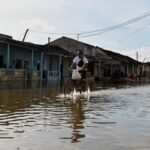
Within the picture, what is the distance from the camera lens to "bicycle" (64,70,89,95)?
15.4 metres

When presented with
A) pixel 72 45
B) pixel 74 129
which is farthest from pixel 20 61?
pixel 74 129

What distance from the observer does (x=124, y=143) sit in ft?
18.7

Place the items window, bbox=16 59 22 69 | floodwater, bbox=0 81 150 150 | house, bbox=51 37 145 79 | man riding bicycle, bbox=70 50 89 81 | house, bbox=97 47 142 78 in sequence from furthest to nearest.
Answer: house, bbox=97 47 142 78
house, bbox=51 37 145 79
window, bbox=16 59 22 69
man riding bicycle, bbox=70 50 89 81
floodwater, bbox=0 81 150 150

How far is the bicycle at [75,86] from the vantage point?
15406 mm

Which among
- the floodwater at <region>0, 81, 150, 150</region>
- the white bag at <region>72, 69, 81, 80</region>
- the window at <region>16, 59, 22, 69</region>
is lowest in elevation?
the floodwater at <region>0, 81, 150, 150</region>

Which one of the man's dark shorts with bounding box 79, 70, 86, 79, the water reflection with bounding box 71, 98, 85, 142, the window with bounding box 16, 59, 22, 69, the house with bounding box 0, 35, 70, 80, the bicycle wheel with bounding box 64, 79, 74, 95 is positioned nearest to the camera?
the water reflection with bounding box 71, 98, 85, 142

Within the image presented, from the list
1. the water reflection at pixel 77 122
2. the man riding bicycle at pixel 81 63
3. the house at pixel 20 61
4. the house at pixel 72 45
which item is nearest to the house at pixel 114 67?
the house at pixel 72 45

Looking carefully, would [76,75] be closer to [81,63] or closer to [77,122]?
[81,63]

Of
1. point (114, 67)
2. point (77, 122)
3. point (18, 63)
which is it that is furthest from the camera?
point (114, 67)

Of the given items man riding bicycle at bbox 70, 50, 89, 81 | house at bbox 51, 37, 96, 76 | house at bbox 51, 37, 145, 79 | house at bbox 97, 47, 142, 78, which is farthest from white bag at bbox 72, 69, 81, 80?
house at bbox 51, 37, 96, 76

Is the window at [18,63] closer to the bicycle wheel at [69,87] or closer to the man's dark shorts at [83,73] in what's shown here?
the bicycle wheel at [69,87]

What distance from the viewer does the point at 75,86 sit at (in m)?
15.5

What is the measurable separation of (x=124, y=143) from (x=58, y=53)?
34.8 meters

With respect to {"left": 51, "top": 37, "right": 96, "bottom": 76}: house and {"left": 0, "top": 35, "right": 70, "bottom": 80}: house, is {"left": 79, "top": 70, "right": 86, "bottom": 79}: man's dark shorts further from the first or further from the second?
{"left": 51, "top": 37, "right": 96, "bottom": 76}: house
